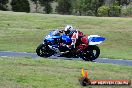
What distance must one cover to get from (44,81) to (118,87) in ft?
7.18

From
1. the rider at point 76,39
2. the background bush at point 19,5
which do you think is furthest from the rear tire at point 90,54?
the background bush at point 19,5

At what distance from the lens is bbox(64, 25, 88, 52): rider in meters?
21.3

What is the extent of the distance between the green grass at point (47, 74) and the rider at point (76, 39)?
424 cm

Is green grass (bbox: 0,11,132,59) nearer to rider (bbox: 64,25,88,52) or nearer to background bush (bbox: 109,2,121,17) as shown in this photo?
rider (bbox: 64,25,88,52)

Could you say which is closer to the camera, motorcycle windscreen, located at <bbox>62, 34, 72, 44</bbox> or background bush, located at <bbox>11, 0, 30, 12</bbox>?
motorcycle windscreen, located at <bbox>62, 34, 72, 44</bbox>

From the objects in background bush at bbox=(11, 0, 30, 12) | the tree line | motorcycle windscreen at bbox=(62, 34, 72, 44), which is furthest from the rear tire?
background bush at bbox=(11, 0, 30, 12)

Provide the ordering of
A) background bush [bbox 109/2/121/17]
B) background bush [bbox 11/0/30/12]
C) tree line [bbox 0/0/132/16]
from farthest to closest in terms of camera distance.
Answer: background bush [bbox 11/0/30/12] < tree line [bbox 0/0/132/16] < background bush [bbox 109/2/121/17]

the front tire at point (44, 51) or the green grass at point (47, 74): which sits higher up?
the green grass at point (47, 74)

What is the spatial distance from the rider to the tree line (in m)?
56.0

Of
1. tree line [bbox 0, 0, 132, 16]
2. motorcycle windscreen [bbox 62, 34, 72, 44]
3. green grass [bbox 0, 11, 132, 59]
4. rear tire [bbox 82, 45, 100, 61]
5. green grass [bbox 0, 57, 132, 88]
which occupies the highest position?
green grass [bbox 0, 57, 132, 88]

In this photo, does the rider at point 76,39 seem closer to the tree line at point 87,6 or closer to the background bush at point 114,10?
the tree line at point 87,6

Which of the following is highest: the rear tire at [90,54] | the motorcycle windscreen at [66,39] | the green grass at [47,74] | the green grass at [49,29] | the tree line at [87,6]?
the green grass at [47,74]

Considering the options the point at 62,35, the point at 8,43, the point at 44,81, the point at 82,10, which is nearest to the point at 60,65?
the point at 44,81

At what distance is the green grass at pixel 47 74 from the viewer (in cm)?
1249
